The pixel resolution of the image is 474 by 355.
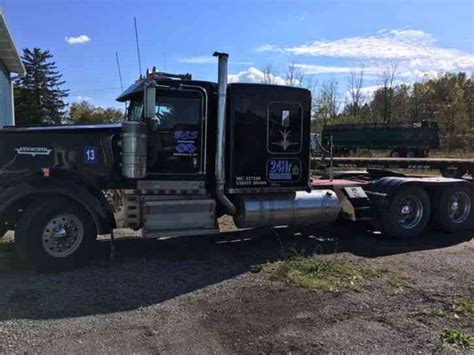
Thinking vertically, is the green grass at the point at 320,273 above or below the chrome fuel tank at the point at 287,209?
below

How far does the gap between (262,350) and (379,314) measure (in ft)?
5.02

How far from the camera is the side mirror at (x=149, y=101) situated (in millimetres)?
6918

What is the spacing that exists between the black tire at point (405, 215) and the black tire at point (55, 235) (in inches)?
199

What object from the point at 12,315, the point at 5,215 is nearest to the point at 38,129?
the point at 5,215

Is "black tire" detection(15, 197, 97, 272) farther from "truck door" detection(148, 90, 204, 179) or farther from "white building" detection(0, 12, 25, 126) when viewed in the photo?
"white building" detection(0, 12, 25, 126)

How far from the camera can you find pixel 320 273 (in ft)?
22.4

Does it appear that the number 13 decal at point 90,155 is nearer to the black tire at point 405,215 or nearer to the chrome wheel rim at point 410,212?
the black tire at point 405,215

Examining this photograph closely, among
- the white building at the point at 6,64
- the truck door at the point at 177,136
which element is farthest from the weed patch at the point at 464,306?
the white building at the point at 6,64

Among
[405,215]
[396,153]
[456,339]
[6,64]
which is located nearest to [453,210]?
[405,215]

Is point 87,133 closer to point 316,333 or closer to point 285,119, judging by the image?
point 285,119

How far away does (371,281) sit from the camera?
261 inches

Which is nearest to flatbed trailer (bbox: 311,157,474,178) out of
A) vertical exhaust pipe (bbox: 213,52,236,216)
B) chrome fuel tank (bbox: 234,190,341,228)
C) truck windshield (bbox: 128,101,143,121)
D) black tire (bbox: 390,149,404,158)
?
chrome fuel tank (bbox: 234,190,341,228)

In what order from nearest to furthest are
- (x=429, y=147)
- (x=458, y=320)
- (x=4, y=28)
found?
1. (x=458, y=320)
2. (x=4, y=28)
3. (x=429, y=147)

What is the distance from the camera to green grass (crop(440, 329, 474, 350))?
4.66 metres
